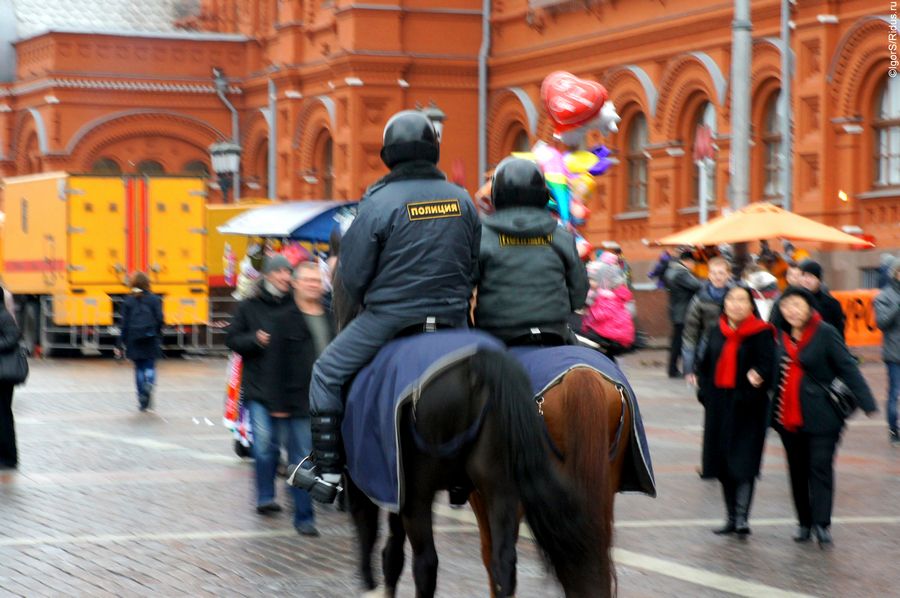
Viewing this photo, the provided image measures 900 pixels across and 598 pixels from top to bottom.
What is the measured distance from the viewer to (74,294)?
105 feet

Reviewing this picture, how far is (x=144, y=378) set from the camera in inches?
830

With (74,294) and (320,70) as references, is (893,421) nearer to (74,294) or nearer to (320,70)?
(74,294)

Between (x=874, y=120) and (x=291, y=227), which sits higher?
(x=874, y=120)

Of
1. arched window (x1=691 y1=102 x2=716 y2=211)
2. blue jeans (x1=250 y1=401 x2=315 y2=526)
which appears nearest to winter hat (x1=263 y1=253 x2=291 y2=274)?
blue jeans (x1=250 y1=401 x2=315 y2=526)

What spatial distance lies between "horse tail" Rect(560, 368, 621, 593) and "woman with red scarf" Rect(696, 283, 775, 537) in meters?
3.96

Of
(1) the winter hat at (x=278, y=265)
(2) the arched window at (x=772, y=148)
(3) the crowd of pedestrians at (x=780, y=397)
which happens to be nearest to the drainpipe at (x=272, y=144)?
(2) the arched window at (x=772, y=148)

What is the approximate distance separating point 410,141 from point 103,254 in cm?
2475

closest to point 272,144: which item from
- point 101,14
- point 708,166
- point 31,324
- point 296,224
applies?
point 101,14

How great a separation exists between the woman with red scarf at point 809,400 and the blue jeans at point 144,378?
35.7 ft

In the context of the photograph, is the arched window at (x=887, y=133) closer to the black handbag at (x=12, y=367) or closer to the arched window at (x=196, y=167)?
the black handbag at (x=12, y=367)

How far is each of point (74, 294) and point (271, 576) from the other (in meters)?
22.7

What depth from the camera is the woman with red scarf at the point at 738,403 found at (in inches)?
455

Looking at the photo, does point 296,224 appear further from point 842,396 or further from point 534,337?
point 534,337

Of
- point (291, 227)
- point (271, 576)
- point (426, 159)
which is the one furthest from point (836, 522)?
point (291, 227)
